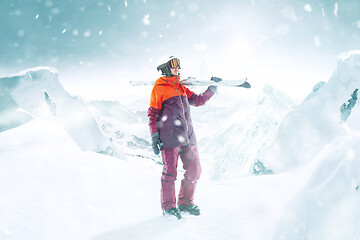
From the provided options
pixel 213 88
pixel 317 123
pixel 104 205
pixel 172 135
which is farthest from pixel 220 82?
pixel 317 123

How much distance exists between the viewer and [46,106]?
34.2ft

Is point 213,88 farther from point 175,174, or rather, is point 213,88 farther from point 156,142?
point 175,174

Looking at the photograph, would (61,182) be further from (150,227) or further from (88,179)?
(150,227)

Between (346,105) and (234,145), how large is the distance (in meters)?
39.1

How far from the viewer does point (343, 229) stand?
1546mm

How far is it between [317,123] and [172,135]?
12695mm

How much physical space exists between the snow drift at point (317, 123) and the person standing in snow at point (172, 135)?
388 inches

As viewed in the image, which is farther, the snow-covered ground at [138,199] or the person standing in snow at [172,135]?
the person standing in snow at [172,135]

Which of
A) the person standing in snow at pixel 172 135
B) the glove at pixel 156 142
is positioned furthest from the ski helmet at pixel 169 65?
the glove at pixel 156 142

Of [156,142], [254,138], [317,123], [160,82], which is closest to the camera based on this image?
[156,142]

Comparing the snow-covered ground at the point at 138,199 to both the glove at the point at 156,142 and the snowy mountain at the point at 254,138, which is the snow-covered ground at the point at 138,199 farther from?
the snowy mountain at the point at 254,138

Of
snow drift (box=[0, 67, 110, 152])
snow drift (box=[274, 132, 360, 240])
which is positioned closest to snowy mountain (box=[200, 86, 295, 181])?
snow drift (box=[0, 67, 110, 152])

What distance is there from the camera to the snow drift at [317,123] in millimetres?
11586

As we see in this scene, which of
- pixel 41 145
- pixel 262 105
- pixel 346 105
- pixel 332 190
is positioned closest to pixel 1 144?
pixel 41 145
